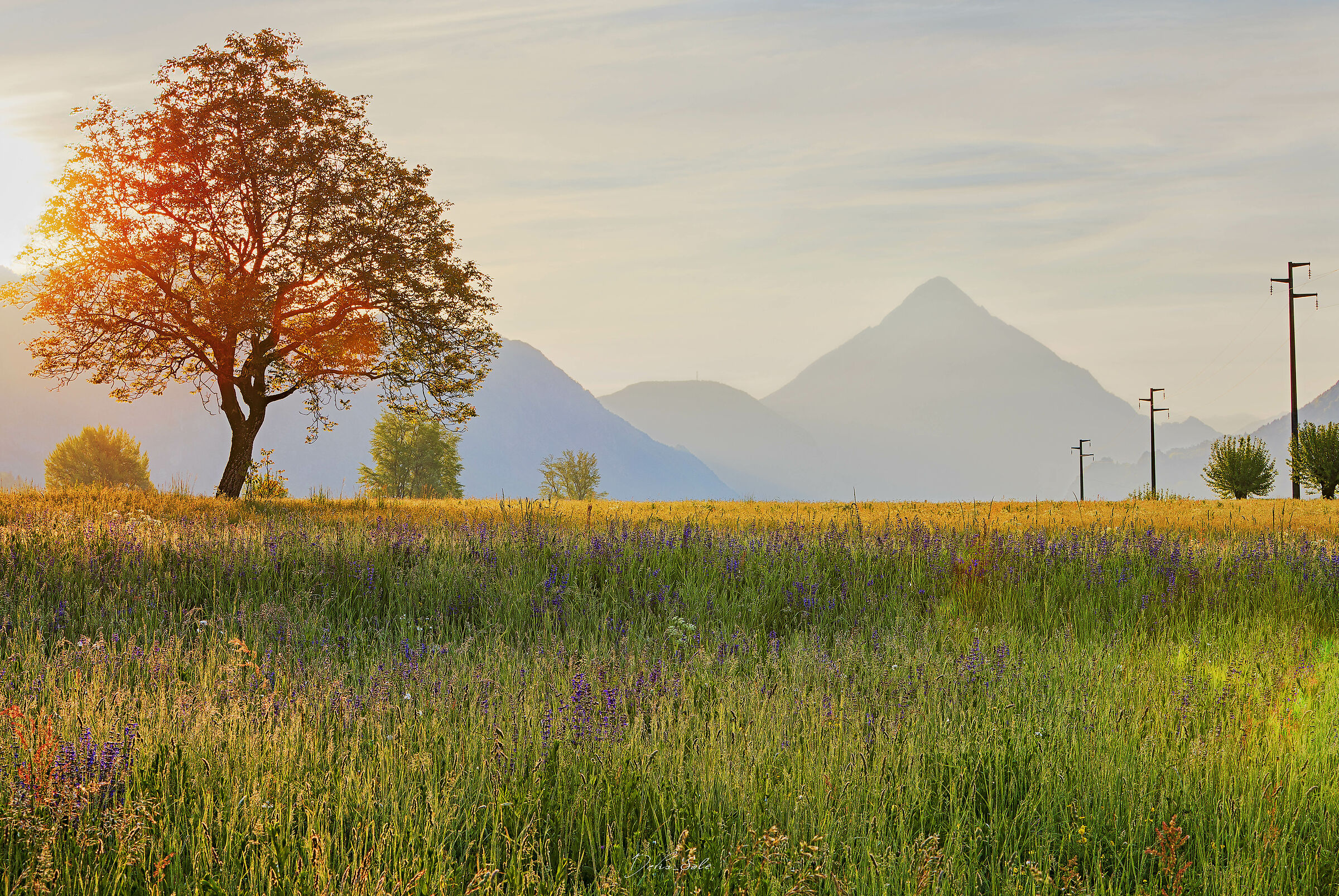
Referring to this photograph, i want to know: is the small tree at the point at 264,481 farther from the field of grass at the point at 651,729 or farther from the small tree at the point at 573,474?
the small tree at the point at 573,474

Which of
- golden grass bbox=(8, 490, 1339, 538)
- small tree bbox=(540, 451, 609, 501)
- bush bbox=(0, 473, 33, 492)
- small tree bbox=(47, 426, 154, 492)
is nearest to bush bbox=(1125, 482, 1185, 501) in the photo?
golden grass bbox=(8, 490, 1339, 538)

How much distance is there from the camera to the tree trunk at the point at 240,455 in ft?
78.6

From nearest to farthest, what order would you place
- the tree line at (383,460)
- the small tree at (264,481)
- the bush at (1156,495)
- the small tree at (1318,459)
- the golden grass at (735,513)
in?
1. the golden grass at (735,513)
2. the small tree at (264,481)
3. the bush at (1156,495)
4. the small tree at (1318,459)
5. the tree line at (383,460)

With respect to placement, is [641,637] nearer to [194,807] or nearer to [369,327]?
[194,807]

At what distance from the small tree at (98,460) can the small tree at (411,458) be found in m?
17.0

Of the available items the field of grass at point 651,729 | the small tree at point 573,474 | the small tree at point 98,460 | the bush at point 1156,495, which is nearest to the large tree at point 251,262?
the field of grass at point 651,729

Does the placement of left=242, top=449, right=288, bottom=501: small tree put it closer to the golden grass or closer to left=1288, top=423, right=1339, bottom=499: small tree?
the golden grass

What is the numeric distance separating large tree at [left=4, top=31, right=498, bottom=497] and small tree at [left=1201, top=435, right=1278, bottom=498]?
36853mm

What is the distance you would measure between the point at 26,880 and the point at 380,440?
75343mm

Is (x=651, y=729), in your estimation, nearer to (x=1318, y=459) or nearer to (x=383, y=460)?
(x=1318, y=459)

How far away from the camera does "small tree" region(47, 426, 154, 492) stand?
64.6 metres

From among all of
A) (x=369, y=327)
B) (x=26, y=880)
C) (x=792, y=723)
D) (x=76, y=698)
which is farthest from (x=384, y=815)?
(x=369, y=327)

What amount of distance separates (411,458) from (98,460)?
23467mm

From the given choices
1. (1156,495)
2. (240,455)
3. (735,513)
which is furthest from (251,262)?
(1156,495)
